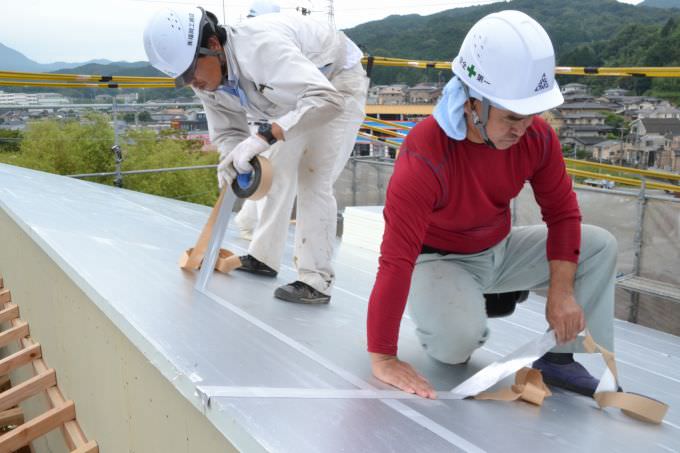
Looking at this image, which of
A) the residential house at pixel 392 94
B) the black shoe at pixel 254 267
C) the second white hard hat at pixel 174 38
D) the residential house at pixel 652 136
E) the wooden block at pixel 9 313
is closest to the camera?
the second white hard hat at pixel 174 38

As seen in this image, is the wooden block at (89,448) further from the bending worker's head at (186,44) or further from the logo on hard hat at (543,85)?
the logo on hard hat at (543,85)

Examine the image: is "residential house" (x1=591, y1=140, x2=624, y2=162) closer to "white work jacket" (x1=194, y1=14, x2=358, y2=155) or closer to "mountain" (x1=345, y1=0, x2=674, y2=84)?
"mountain" (x1=345, y1=0, x2=674, y2=84)

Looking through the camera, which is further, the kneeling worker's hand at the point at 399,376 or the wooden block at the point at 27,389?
the wooden block at the point at 27,389

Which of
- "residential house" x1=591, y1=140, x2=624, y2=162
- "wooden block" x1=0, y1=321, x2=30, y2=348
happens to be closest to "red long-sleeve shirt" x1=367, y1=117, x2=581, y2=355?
"wooden block" x1=0, y1=321, x2=30, y2=348

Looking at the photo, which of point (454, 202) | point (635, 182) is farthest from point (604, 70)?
point (454, 202)

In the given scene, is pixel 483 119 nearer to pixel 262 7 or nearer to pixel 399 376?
pixel 399 376

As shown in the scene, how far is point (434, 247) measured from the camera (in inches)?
80.1

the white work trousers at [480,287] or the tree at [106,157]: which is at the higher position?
the white work trousers at [480,287]

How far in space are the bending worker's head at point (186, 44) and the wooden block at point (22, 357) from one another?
5.81ft

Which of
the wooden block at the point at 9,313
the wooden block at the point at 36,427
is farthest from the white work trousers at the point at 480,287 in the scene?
the wooden block at the point at 9,313

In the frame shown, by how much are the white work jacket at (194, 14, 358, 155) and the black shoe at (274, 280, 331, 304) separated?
2.18ft

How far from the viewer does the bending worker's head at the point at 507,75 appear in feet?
5.41

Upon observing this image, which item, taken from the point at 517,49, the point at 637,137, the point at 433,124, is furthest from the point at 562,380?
the point at 637,137

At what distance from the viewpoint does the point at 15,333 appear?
3.44 meters
